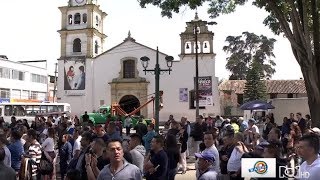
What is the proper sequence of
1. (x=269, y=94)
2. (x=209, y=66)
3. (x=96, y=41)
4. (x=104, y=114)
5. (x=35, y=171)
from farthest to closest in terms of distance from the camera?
(x=269, y=94)
(x=96, y=41)
(x=209, y=66)
(x=104, y=114)
(x=35, y=171)

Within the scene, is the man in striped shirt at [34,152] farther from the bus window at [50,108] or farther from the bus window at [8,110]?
the bus window at [50,108]

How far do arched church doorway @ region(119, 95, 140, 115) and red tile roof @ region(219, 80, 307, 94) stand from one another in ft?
51.9

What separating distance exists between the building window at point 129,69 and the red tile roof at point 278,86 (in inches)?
636

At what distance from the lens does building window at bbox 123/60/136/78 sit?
41.0 m

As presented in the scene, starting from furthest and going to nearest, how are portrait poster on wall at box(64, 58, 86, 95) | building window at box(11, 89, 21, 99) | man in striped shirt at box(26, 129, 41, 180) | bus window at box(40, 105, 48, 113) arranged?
building window at box(11, 89, 21, 99) < portrait poster on wall at box(64, 58, 86, 95) < bus window at box(40, 105, 48, 113) < man in striped shirt at box(26, 129, 41, 180)

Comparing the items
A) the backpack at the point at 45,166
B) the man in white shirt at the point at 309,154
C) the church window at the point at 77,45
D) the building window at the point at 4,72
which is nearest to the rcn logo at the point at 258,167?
the man in white shirt at the point at 309,154

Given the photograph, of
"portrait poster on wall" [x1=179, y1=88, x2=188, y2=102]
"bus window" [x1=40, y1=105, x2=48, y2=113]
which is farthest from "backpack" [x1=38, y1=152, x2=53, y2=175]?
"portrait poster on wall" [x1=179, y1=88, x2=188, y2=102]

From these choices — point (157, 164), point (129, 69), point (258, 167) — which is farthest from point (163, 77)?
point (258, 167)

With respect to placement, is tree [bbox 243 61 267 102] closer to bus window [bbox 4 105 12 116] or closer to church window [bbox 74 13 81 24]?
church window [bbox 74 13 81 24]

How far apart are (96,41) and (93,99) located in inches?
238

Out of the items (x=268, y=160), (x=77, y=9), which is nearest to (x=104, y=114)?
(x=77, y=9)

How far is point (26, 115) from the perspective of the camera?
31.8 meters

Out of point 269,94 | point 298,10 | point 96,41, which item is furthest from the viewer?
point 269,94

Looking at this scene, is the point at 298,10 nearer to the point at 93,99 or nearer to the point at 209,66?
the point at 209,66
